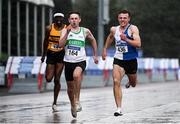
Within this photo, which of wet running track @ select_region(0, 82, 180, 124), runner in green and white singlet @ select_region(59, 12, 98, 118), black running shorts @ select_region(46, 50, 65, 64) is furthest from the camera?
black running shorts @ select_region(46, 50, 65, 64)

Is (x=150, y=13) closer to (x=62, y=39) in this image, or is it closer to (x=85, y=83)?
(x=85, y=83)

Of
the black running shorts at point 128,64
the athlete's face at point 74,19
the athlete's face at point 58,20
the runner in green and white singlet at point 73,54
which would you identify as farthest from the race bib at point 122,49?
the athlete's face at point 58,20

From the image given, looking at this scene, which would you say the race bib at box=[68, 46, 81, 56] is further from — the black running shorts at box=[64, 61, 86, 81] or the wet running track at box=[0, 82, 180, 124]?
the wet running track at box=[0, 82, 180, 124]

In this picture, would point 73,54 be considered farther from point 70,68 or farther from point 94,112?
point 94,112

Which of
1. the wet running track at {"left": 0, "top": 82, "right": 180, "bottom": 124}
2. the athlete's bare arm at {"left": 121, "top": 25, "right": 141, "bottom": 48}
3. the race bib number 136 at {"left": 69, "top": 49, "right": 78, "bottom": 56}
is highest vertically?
the athlete's bare arm at {"left": 121, "top": 25, "right": 141, "bottom": 48}

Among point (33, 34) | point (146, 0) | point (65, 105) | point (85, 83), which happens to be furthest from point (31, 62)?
point (146, 0)

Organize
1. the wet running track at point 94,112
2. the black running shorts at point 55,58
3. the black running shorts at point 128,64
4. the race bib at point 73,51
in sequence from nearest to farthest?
the wet running track at point 94,112
the race bib at point 73,51
the black running shorts at point 128,64
the black running shorts at point 55,58

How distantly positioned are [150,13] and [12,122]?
56.7 metres

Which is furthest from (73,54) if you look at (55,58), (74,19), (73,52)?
(55,58)

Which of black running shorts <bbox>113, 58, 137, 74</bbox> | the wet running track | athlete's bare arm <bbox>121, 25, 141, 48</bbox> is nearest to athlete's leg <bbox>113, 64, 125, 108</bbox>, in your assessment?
black running shorts <bbox>113, 58, 137, 74</bbox>

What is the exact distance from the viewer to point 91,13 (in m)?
82.8

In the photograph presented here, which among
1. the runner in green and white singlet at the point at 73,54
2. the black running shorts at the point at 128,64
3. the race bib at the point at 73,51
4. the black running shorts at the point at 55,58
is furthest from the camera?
the black running shorts at the point at 55,58

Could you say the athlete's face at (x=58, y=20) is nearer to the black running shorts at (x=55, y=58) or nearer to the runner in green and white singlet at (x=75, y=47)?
the black running shorts at (x=55, y=58)

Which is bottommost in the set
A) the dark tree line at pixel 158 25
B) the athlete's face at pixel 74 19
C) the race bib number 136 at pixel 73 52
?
the dark tree line at pixel 158 25
